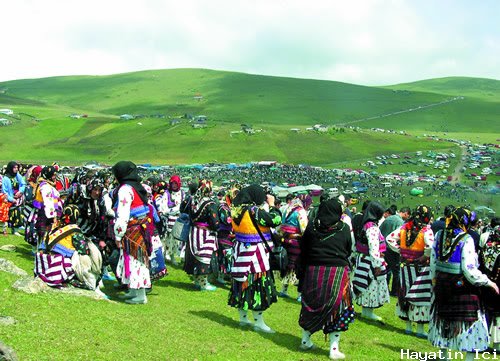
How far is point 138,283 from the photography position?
36.4ft

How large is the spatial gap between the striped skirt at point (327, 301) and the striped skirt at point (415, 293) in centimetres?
231

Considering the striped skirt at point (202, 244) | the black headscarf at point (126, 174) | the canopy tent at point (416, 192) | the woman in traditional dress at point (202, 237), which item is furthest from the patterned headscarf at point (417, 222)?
the canopy tent at point (416, 192)

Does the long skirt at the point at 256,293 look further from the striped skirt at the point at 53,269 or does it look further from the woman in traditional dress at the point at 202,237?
the woman in traditional dress at the point at 202,237

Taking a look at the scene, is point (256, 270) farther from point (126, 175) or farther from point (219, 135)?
point (219, 135)

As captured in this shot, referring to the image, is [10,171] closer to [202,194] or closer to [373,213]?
[202,194]

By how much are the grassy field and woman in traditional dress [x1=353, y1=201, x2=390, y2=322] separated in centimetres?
52

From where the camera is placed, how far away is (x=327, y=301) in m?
8.98

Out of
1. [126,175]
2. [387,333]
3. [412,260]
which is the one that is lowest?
[387,333]

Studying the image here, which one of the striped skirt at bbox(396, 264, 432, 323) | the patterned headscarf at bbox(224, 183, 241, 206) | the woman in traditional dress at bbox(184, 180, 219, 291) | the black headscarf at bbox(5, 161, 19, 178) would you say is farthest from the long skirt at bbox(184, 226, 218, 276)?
the black headscarf at bbox(5, 161, 19, 178)

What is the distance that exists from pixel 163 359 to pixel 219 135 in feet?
438

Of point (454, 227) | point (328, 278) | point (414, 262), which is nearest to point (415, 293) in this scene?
point (414, 262)

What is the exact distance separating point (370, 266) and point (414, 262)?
1236mm

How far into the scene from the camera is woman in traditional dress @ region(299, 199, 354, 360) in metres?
8.97

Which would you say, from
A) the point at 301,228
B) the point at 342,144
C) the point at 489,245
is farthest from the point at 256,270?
the point at 342,144
